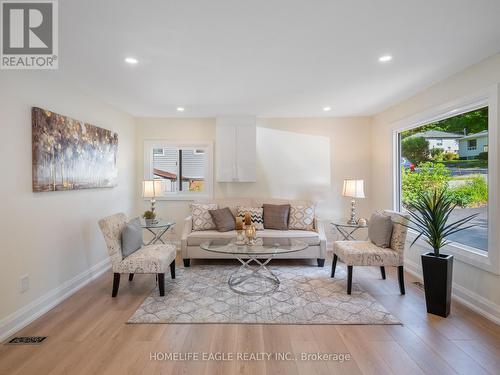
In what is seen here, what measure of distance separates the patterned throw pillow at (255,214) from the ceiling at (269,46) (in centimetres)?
185

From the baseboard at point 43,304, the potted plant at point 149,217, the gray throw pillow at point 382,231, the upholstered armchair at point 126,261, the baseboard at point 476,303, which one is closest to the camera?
the baseboard at point 43,304

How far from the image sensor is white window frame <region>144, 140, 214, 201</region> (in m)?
5.05

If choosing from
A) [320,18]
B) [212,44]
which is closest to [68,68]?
[212,44]

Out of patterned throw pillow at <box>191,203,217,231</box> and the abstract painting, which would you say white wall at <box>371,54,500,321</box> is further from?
the abstract painting

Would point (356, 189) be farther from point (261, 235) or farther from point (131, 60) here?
point (131, 60)

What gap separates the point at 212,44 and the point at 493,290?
3.47m

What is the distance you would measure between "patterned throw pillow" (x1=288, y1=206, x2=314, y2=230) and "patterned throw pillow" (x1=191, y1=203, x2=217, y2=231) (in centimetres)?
133

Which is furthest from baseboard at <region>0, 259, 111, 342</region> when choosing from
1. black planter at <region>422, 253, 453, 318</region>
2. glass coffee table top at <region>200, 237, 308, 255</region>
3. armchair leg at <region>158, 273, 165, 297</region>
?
black planter at <region>422, 253, 453, 318</region>

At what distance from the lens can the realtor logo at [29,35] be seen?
1.91 metres

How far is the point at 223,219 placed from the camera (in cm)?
436

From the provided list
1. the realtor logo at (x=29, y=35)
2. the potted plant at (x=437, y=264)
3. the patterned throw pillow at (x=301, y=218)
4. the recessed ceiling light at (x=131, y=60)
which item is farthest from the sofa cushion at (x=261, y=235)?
the realtor logo at (x=29, y=35)

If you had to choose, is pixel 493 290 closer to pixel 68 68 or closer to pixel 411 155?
pixel 411 155

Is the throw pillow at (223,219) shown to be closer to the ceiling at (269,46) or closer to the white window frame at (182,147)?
the white window frame at (182,147)

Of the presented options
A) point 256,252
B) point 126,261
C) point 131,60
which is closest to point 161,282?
point 126,261
